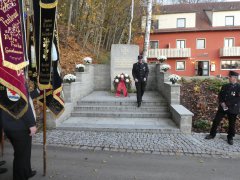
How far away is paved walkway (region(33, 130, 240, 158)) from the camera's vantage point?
6.10 metres

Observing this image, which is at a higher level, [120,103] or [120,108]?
[120,103]

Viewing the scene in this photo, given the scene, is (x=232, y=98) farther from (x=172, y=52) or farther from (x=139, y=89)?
(x=172, y=52)

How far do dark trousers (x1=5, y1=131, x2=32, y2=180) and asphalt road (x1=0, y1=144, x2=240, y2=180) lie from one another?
690 mm

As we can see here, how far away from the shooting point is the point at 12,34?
372 centimetres

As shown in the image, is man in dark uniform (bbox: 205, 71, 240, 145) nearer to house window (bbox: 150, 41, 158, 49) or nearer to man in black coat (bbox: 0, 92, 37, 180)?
man in black coat (bbox: 0, 92, 37, 180)

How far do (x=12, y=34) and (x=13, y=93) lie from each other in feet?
2.73

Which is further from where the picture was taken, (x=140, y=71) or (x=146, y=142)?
(x=140, y=71)

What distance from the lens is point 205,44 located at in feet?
111

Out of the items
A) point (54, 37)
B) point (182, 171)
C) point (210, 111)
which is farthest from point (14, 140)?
point (210, 111)

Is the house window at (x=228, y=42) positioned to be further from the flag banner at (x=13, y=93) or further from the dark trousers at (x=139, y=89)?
the flag banner at (x=13, y=93)

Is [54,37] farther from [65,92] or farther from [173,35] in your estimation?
[173,35]

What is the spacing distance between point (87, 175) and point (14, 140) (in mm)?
1561

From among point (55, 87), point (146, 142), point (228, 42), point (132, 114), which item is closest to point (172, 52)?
point (228, 42)

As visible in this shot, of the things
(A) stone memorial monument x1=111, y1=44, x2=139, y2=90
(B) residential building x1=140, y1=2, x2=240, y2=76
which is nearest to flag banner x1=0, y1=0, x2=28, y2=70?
(A) stone memorial monument x1=111, y1=44, x2=139, y2=90
